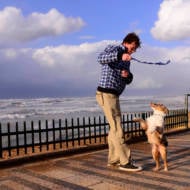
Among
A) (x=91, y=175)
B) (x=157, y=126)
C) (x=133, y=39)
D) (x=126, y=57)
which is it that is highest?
(x=133, y=39)

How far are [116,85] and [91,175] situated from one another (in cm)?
155

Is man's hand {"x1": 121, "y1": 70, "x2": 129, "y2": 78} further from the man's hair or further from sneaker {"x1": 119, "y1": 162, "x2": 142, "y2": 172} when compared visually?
sneaker {"x1": 119, "y1": 162, "x2": 142, "y2": 172}

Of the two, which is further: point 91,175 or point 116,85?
point 116,85

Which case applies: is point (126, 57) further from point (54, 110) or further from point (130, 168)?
point (54, 110)

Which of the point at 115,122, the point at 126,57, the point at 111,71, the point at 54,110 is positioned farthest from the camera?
the point at 54,110

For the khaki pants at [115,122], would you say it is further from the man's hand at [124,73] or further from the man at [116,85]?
the man's hand at [124,73]

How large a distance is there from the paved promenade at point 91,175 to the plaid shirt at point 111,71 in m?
1.44

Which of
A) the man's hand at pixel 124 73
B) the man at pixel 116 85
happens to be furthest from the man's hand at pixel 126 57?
the man's hand at pixel 124 73

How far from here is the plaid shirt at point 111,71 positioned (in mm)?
6105

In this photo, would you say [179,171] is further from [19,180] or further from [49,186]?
[19,180]

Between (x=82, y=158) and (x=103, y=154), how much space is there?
664 millimetres

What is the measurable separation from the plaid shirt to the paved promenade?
1.44 metres

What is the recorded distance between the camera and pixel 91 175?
6133 mm

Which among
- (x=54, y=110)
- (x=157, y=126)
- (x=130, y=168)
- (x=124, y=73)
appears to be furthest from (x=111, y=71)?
(x=54, y=110)
